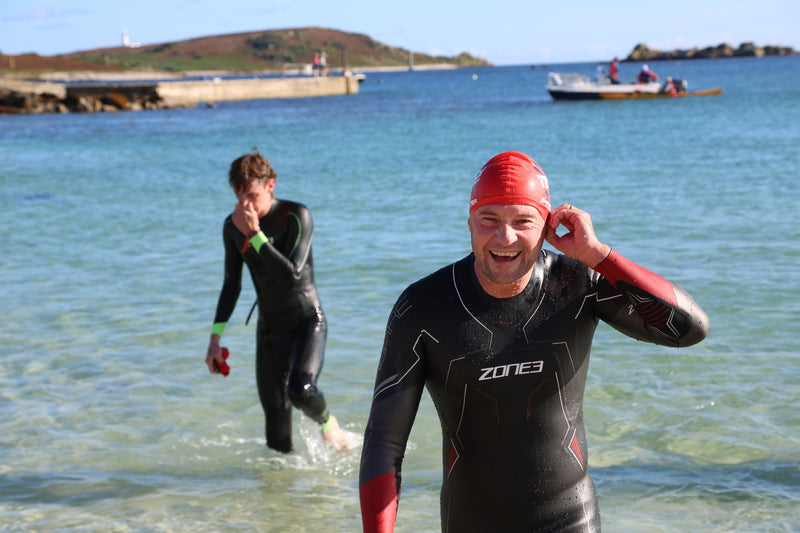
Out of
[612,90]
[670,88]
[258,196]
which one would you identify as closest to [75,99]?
[612,90]

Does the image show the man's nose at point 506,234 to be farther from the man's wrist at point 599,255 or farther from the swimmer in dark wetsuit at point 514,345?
the man's wrist at point 599,255

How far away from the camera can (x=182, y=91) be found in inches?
2672

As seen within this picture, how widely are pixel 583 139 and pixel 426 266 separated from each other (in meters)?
22.2

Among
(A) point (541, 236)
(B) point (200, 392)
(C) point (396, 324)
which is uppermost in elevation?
(A) point (541, 236)

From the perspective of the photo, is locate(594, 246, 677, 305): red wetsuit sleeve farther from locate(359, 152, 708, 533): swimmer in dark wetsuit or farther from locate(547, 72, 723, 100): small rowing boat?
locate(547, 72, 723, 100): small rowing boat

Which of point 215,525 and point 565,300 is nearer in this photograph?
point 565,300

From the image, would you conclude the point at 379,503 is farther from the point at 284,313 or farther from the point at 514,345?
the point at 284,313

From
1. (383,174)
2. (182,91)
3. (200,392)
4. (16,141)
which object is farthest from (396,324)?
(182,91)

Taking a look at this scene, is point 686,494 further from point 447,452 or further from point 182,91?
point 182,91

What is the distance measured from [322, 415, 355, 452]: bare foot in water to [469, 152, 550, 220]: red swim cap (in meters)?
3.78

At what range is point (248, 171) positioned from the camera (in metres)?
5.48

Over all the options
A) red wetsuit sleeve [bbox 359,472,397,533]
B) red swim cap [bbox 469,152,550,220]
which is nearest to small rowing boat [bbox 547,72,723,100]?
red swim cap [bbox 469,152,550,220]

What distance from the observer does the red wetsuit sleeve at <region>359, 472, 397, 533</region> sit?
8.02ft

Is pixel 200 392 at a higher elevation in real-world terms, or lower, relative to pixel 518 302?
lower
